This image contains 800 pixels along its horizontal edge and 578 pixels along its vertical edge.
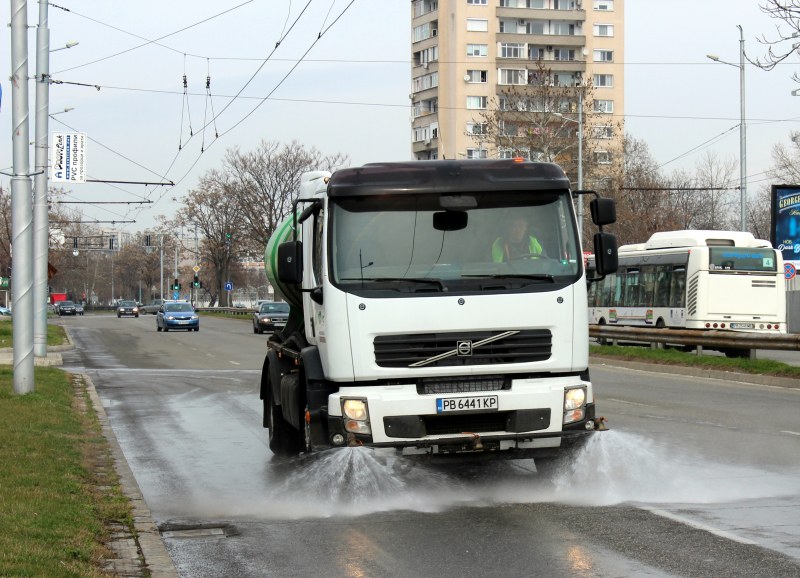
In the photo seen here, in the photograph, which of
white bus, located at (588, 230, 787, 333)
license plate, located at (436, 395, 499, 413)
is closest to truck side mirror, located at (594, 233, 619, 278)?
license plate, located at (436, 395, 499, 413)

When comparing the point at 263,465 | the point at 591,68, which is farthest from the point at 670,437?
the point at 591,68

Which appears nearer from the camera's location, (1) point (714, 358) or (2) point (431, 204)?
(2) point (431, 204)

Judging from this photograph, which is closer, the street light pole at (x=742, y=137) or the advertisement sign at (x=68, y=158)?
the advertisement sign at (x=68, y=158)

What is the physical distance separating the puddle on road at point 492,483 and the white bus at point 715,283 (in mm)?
24136

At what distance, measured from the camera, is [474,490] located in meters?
9.73

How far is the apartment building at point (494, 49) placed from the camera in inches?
3910

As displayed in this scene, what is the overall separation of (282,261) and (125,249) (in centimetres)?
13749

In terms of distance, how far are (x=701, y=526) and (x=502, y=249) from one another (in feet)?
8.63

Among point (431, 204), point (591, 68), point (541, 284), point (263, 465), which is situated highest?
point (591, 68)

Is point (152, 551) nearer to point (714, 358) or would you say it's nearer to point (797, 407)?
point (797, 407)

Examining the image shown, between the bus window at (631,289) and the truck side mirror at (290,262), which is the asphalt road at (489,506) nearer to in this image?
the truck side mirror at (290,262)

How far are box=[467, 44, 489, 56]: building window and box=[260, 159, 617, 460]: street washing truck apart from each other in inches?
3624

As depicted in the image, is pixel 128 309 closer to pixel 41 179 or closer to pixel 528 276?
pixel 41 179

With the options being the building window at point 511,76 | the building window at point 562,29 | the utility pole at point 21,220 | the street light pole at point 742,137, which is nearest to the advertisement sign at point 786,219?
the street light pole at point 742,137
